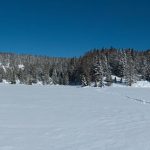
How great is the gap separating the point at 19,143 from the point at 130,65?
276 ft

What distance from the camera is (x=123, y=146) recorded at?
10.9 m

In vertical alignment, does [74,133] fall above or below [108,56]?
below

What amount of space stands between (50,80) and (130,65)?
1346 inches

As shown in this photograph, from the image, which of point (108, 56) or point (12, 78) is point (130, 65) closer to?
point (108, 56)

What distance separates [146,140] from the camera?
11688 millimetres

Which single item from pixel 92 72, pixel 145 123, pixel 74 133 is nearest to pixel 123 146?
pixel 74 133

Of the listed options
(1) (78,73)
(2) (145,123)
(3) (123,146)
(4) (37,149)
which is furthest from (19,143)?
(1) (78,73)

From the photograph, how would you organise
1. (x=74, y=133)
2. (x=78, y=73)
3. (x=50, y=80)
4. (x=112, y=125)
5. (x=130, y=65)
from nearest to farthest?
1. (x=74, y=133)
2. (x=112, y=125)
3. (x=130, y=65)
4. (x=78, y=73)
5. (x=50, y=80)

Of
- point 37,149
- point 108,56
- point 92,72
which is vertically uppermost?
point 108,56

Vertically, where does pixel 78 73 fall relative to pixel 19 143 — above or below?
above

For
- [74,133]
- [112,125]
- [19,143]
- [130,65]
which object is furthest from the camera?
[130,65]

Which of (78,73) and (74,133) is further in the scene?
(78,73)

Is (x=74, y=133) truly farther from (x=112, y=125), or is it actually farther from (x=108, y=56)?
(x=108, y=56)

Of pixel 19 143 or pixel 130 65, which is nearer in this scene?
pixel 19 143
